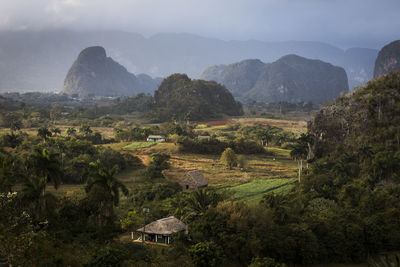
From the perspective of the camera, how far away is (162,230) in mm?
26891

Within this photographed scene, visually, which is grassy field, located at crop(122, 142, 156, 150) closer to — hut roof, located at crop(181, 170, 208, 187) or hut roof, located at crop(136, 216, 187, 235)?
hut roof, located at crop(181, 170, 208, 187)

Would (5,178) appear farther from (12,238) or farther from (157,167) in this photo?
(157,167)

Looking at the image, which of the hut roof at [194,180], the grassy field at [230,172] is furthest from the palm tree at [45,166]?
the hut roof at [194,180]

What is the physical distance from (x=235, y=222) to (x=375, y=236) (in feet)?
38.1

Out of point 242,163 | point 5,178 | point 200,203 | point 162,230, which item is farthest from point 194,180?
point 5,178

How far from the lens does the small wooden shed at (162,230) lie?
1057 inches

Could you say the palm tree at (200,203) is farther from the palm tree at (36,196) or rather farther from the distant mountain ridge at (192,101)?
the distant mountain ridge at (192,101)

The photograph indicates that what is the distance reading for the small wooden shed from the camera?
2686cm

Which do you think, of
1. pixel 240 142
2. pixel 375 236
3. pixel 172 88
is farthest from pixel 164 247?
pixel 172 88

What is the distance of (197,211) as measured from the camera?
92.9 ft

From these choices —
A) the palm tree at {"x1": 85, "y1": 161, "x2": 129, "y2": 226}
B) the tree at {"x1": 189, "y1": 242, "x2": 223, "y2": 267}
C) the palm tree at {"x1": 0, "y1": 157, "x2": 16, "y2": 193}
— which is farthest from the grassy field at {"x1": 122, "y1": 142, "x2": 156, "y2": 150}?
the tree at {"x1": 189, "y1": 242, "x2": 223, "y2": 267}

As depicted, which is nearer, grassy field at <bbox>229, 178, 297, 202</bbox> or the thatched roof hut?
grassy field at <bbox>229, 178, 297, 202</bbox>

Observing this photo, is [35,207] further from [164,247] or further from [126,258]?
[164,247]

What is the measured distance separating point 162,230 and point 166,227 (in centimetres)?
37
